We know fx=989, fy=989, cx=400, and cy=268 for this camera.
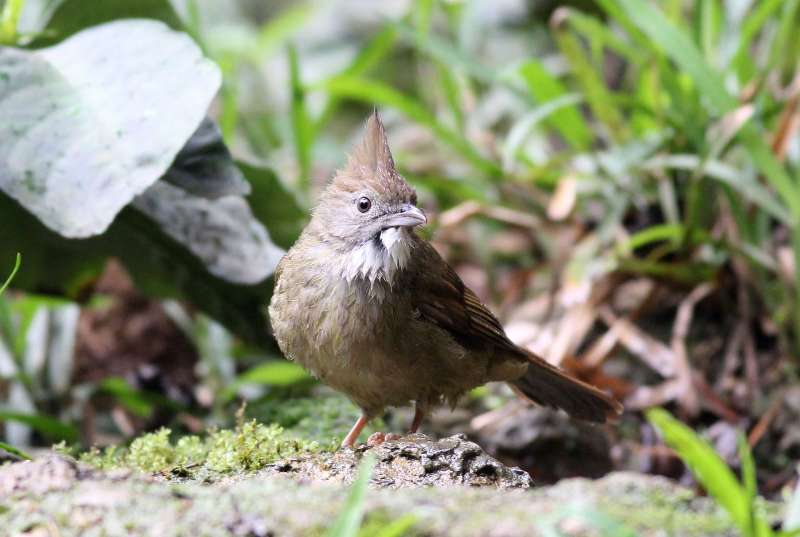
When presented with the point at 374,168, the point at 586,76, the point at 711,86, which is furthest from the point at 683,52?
the point at 374,168

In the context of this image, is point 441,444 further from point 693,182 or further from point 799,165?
point 799,165

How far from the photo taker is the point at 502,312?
5.71m

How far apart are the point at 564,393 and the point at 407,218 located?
1173 millimetres

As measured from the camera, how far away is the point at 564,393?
4152 millimetres

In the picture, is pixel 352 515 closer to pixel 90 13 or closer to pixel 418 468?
pixel 418 468

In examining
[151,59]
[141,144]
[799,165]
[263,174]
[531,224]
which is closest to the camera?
[141,144]

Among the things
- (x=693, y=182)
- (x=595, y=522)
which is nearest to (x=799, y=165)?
(x=693, y=182)

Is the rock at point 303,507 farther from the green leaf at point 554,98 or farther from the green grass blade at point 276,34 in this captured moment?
the green grass blade at point 276,34

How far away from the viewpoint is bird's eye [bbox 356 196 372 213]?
3607 millimetres

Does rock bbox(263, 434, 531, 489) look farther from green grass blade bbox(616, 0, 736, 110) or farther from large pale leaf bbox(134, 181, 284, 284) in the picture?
green grass blade bbox(616, 0, 736, 110)

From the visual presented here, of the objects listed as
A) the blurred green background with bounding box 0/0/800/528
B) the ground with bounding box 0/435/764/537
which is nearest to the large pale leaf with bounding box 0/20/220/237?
the blurred green background with bounding box 0/0/800/528

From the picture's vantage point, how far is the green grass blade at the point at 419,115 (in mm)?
5422

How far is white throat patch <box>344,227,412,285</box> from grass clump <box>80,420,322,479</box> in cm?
62

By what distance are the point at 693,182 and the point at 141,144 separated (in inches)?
111
